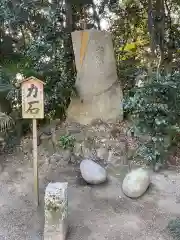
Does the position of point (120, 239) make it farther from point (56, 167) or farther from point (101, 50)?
point (101, 50)

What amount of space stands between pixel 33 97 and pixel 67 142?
4.37 ft

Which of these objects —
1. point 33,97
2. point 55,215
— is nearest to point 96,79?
point 33,97

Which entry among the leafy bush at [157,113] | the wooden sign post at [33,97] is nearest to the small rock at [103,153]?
the leafy bush at [157,113]

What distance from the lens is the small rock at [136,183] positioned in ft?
12.7

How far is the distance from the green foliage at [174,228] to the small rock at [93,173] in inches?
42.3

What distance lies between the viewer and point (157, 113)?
14.1ft

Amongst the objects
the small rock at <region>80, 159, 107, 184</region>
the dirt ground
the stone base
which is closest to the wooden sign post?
the small rock at <region>80, 159, 107, 184</region>


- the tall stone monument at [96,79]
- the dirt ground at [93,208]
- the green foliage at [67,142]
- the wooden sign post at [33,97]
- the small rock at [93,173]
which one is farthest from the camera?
the tall stone monument at [96,79]

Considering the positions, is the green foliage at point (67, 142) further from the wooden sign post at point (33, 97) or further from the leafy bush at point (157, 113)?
the wooden sign post at point (33, 97)

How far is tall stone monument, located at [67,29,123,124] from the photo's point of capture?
5.20 metres

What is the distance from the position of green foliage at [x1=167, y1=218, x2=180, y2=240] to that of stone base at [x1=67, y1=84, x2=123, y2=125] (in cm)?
226

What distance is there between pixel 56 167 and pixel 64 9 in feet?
10.5

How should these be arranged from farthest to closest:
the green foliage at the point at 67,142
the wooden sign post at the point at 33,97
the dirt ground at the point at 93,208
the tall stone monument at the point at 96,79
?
the tall stone monument at the point at 96,79 < the green foliage at the point at 67,142 < the wooden sign post at the point at 33,97 < the dirt ground at the point at 93,208

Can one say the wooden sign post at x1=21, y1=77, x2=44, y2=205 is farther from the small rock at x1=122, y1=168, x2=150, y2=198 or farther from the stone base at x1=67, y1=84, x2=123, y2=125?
the stone base at x1=67, y1=84, x2=123, y2=125
